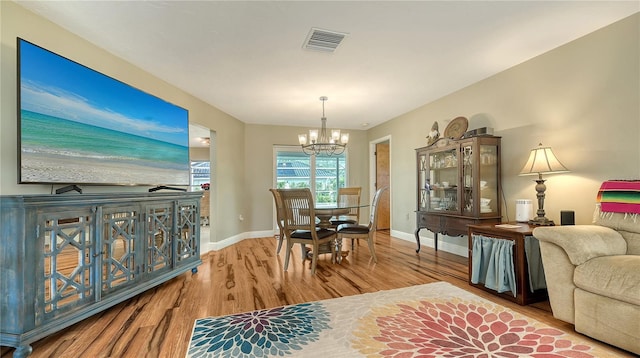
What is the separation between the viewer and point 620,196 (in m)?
2.21

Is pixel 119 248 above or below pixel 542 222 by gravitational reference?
below

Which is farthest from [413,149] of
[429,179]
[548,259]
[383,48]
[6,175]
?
[6,175]

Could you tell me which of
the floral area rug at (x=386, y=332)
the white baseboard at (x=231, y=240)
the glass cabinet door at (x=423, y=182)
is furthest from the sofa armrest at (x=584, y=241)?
the white baseboard at (x=231, y=240)

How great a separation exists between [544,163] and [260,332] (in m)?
2.96

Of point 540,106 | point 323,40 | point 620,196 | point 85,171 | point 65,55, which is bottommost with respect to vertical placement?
point 620,196

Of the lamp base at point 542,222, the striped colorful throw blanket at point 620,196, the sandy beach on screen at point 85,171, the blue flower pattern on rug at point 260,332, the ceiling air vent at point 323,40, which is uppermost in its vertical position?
the ceiling air vent at point 323,40

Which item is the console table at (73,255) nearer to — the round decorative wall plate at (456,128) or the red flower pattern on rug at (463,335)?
the red flower pattern on rug at (463,335)

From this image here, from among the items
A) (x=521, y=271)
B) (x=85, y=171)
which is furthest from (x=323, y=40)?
(x=521, y=271)

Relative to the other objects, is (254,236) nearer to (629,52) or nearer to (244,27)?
(244,27)

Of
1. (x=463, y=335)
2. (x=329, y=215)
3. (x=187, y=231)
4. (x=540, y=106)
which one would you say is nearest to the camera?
(x=463, y=335)

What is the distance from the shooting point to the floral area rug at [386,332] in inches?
69.4

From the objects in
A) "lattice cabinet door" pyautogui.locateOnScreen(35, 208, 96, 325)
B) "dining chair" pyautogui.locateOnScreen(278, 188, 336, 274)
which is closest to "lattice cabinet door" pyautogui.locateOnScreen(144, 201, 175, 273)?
"lattice cabinet door" pyautogui.locateOnScreen(35, 208, 96, 325)

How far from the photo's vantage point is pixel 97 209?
219 centimetres

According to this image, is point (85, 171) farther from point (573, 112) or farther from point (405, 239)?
point (405, 239)
